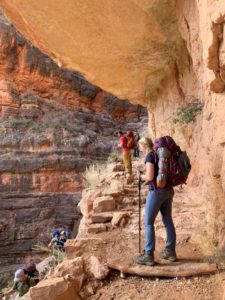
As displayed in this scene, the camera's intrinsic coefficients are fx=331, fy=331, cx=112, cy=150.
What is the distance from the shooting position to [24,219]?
58.2 ft

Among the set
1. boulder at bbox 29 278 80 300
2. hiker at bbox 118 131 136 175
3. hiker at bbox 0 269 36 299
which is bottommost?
hiker at bbox 0 269 36 299

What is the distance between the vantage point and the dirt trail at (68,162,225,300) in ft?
10.4

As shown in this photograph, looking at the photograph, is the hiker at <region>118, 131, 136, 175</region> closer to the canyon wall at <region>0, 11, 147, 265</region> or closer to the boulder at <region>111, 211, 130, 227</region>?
the boulder at <region>111, 211, 130, 227</region>

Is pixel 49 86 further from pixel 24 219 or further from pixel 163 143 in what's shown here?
pixel 163 143

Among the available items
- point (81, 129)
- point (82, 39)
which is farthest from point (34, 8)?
point (81, 129)

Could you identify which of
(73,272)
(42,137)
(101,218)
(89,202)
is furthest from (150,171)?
(42,137)

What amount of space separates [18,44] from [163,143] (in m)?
23.2

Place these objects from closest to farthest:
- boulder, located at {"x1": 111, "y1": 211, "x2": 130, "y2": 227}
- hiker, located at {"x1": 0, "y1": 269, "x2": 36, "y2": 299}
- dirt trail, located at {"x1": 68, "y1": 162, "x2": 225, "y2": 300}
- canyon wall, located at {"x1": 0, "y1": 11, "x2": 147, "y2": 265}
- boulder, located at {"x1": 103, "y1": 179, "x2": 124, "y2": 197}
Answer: dirt trail, located at {"x1": 68, "y1": 162, "x2": 225, "y2": 300} → hiker, located at {"x1": 0, "y1": 269, "x2": 36, "y2": 299} → boulder, located at {"x1": 111, "y1": 211, "x2": 130, "y2": 227} → boulder, located at {"x1": 103, "y1": 179, "x2": 124, "y2": 197} → canyon wall, located at {"x1": 0, "y1": 11, "x2": 147, "y2": 265}

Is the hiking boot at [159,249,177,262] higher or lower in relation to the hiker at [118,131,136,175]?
lower

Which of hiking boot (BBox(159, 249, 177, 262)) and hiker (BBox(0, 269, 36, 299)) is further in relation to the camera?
hiker (BBox(0, 269, 36, 299))

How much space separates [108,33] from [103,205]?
3.13 metres

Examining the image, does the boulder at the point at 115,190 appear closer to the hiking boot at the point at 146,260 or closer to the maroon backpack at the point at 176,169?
the hiking boot at the point at 146,260

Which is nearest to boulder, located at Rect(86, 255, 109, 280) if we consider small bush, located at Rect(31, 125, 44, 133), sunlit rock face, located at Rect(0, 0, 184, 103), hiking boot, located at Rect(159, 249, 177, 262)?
hiking boot, located at Rect(159, 249, 177, 262)

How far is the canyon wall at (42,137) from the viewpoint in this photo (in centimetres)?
1778
